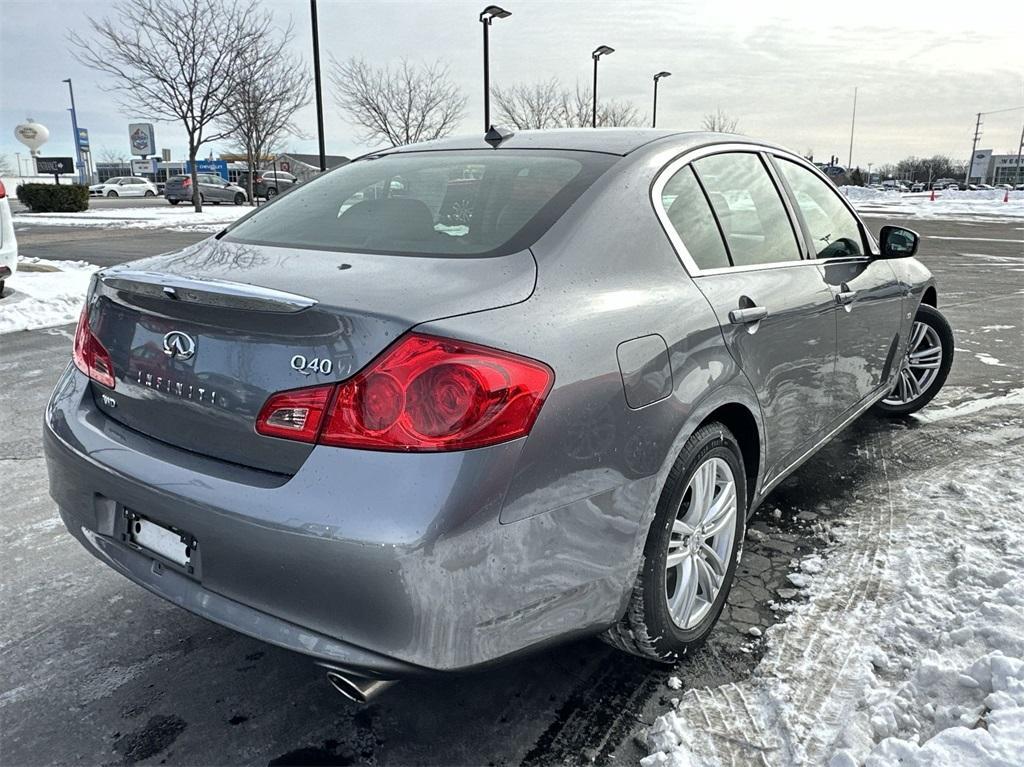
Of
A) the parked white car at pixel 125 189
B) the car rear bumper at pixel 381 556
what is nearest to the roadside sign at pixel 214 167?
the parked white car at pixel 125 189

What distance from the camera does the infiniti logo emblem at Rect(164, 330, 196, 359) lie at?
6.28 feet

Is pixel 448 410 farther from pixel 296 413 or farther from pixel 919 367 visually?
pixel 919 367

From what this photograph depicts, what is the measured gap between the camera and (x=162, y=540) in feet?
6.42

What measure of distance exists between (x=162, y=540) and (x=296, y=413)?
55 cm

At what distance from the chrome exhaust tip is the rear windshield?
1080 millimetres

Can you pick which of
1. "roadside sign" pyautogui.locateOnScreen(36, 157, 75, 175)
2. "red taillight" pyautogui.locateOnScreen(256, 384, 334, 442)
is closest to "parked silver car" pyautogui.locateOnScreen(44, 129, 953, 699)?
Answer: "red taillight" pyautogui.locateOnScreen(256, 384, 334, 442)

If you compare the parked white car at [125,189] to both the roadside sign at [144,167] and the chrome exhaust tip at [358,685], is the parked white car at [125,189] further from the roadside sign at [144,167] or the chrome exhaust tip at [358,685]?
the chrome exhaust tip at [358,685]

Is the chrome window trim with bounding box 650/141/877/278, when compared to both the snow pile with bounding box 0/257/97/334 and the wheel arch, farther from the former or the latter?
the snow pile with bounding box 0/257/97/334

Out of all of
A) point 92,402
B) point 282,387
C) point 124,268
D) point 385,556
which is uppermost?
point 124,268

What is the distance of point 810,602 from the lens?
2.73m

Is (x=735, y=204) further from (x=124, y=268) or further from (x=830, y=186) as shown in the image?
(x=124, y=268)

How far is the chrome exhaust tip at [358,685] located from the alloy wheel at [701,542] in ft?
2.88

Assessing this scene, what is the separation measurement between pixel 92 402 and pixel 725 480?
1.92 metres

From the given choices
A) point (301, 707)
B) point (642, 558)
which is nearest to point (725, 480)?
point (642, 558)
